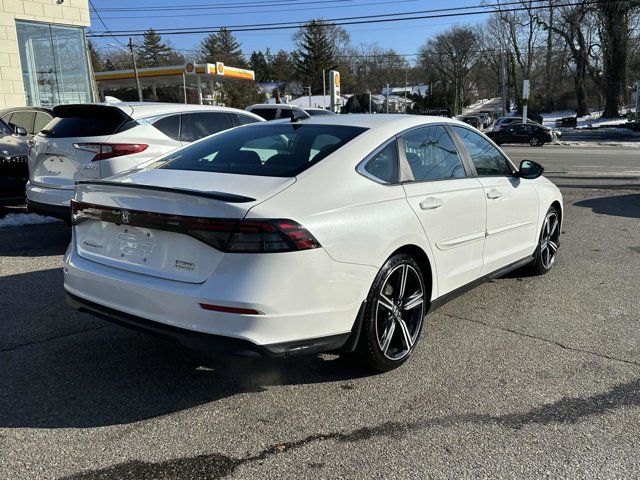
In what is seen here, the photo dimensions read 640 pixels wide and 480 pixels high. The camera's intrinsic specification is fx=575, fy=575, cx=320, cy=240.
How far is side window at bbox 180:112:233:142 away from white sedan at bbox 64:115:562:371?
304 centimetres

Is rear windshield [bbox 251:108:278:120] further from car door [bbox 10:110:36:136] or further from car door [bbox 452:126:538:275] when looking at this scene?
car door [bbox 452:126:538:275]

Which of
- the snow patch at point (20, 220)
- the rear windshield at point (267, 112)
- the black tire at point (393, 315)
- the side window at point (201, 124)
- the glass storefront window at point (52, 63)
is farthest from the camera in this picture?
the glass storefront window at point (52, 63)

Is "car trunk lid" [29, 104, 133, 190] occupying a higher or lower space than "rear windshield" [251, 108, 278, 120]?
lower

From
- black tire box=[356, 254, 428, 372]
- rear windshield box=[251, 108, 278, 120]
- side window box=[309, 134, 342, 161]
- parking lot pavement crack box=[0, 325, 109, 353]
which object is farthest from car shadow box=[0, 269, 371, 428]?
rear windshield box=[251, 108, 278, 120]

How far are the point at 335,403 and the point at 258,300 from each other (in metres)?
0.87

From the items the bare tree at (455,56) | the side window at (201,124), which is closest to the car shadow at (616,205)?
the side window at (201,124)

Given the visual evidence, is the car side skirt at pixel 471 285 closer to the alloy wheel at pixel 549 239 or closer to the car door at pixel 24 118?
the alloy wheel at pixel 549 239

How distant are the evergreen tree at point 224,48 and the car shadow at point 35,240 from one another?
291 feet

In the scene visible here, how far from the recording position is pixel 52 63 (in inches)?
796

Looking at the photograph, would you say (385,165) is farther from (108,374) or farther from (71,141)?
(71,141)

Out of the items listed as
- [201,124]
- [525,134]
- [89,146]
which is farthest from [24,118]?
[525,134]

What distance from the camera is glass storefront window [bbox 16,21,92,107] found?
63.2 feet

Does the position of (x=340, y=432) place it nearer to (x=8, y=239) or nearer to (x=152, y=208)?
(x=152, y=208)

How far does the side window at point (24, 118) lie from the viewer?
1305cm
